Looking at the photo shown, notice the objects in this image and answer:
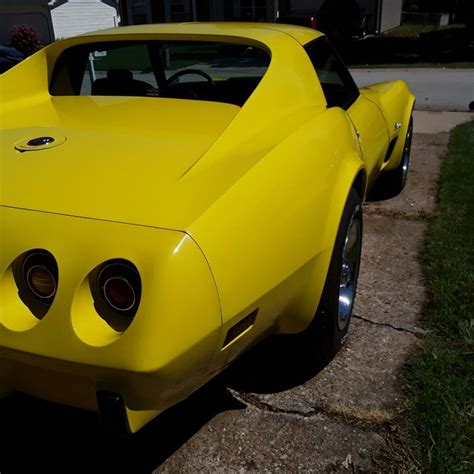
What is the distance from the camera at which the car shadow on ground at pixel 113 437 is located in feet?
7.09

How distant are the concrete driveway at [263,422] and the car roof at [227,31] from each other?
59.3 inches

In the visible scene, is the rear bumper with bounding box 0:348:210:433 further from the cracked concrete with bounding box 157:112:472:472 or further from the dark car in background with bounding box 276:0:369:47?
the dark car in background with bounding box 276:0:369:47

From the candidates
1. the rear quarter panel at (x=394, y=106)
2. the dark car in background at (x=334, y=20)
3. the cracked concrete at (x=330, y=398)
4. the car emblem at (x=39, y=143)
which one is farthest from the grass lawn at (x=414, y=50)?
the car emblem at (x=39, y=143)

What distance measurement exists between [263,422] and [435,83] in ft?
33.9

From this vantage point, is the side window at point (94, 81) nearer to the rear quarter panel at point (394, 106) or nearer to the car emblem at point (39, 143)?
the car emblem at point (39, 143)

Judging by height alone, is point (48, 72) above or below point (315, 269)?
above

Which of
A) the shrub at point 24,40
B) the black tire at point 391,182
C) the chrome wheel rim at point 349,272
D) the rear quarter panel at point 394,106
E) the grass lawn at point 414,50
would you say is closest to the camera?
the chrome wheel rim at point 349,272

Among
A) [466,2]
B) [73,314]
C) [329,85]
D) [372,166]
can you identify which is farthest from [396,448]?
[466,2]

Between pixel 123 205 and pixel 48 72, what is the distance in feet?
6.09

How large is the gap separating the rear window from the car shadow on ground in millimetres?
1268

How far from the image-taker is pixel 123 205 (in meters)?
1.71

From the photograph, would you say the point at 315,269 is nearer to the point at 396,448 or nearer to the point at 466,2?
the point at 396,448

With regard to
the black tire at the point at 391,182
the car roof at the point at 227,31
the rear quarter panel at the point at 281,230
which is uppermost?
the car roof at the point at 227,31

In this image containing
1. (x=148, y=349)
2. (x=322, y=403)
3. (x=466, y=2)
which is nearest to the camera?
(x=148, y=349)
